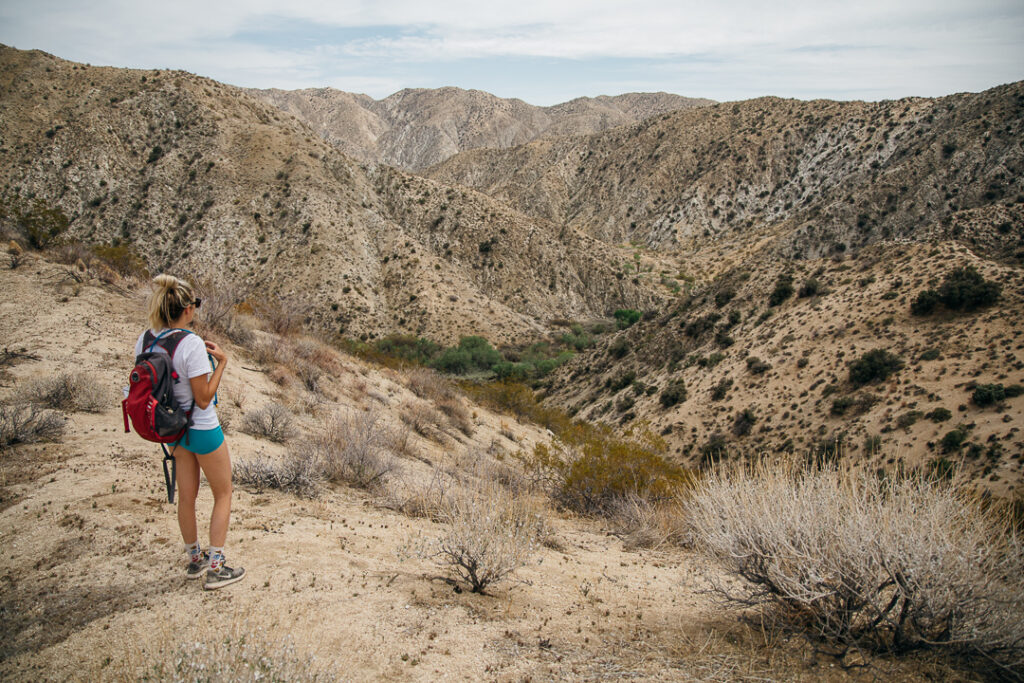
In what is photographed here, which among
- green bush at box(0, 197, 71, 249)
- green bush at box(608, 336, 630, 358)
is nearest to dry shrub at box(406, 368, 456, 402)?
green bush at box(0, 197, 71, 249)

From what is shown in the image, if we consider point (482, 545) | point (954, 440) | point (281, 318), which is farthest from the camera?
point (281, 318)

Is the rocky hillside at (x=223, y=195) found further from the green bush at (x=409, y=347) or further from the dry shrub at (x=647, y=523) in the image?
the dry shrub at (x=647, y=523)

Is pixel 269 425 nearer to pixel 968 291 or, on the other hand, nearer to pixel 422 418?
pixel 422 418

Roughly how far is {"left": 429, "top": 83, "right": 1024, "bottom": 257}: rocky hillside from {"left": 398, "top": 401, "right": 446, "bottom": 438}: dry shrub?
30.7 metres

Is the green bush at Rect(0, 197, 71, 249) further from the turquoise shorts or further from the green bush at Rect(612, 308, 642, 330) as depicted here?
the green bush at Rect(612, 308, 642, 330)

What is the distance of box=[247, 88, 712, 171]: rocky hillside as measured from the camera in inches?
6353

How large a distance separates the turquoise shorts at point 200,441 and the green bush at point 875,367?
21122mm

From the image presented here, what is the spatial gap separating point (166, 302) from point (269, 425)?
533 cm

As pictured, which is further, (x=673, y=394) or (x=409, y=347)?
(x=409, y=347)

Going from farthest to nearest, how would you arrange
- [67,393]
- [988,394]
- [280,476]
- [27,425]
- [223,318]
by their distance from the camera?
[988,394], [223,318], [67,393], [280,476], [27,425]

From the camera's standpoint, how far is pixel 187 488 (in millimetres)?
4070

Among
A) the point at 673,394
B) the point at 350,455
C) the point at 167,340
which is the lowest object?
the point at 673,394

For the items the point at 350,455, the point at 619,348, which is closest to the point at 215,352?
the point at 350,455

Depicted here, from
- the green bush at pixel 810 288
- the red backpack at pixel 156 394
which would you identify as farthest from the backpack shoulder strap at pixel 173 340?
the green bush at pixel 810 288
